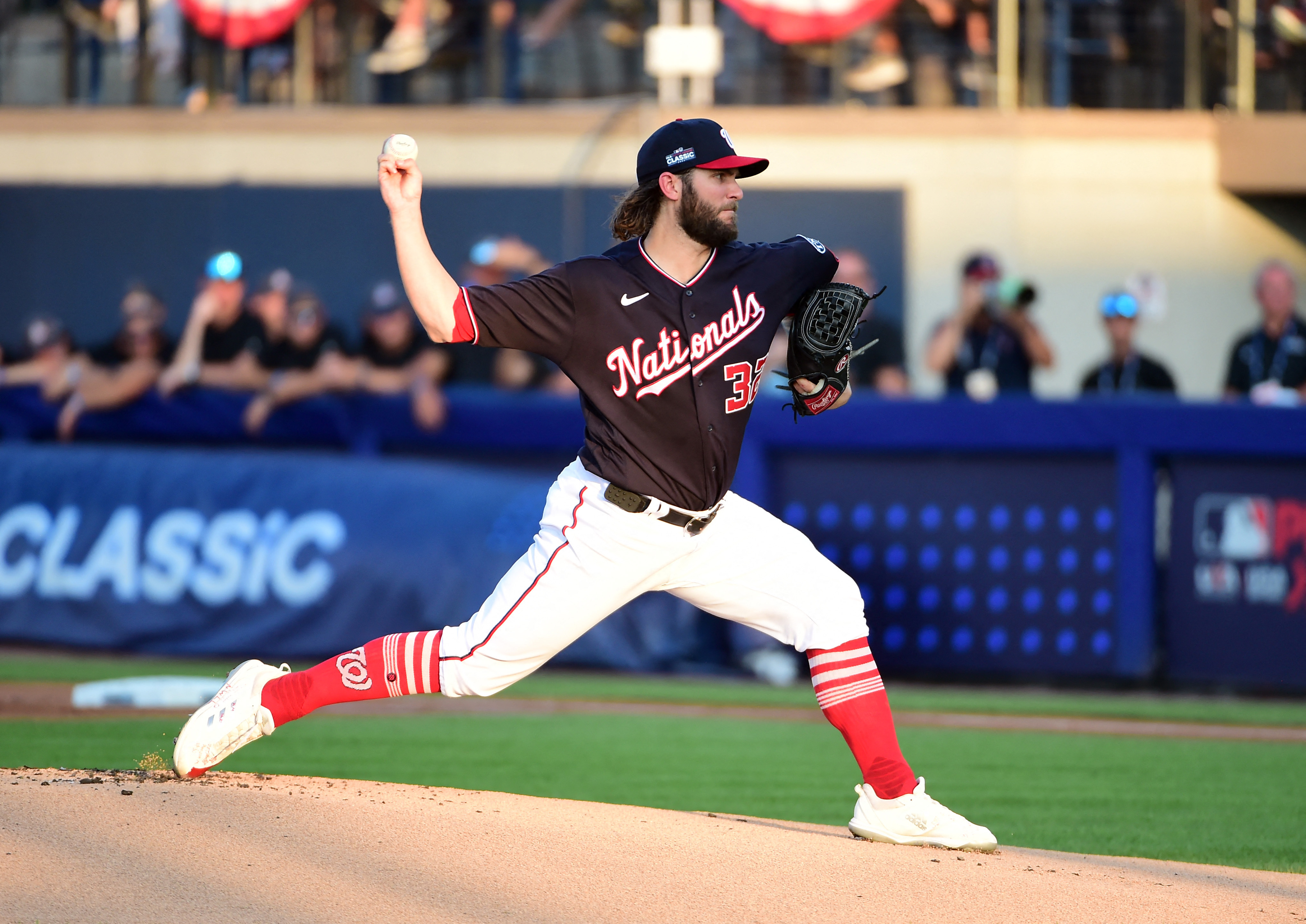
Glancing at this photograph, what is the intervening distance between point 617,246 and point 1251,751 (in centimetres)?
415

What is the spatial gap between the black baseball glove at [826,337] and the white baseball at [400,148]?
131cm

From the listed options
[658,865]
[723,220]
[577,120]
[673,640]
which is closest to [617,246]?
[723,220]

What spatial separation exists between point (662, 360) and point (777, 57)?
1041 centimetres

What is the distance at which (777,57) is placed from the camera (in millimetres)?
14773

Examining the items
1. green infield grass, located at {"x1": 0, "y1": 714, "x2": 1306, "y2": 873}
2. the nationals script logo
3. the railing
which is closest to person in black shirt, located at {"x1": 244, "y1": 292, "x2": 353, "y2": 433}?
green infield grass, located at {"x1": 0, "y1": 714, "x2": 1306, "y2": 873}

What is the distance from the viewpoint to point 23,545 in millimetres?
10539

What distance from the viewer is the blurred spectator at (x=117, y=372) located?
11.4 m

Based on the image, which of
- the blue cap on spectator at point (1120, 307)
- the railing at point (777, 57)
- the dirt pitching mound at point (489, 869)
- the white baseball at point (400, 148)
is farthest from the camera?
the railing at point (777, 57)

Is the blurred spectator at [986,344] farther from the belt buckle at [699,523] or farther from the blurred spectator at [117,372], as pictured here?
the belt buckle at [699,523]

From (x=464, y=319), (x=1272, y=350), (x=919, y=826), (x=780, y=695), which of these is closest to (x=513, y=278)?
(x=780, y=695)

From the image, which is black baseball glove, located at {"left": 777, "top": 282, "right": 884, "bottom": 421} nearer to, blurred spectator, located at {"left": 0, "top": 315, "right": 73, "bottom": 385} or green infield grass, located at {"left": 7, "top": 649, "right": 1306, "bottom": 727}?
green infield grass, located at {"left": 7, "top": 649, "right": 1306, "bottom": 727}

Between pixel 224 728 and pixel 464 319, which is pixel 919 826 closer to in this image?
pixel 464 319

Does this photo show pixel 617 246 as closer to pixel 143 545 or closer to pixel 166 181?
pixel 143 545

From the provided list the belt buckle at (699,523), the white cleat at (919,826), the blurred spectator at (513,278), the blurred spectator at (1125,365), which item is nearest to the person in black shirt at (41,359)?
the blurred spectator at (513,278)
